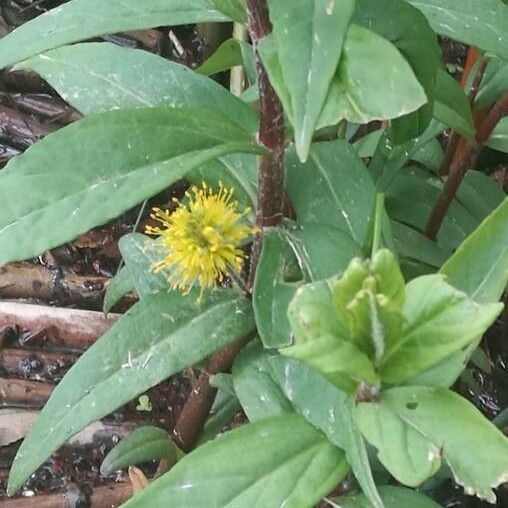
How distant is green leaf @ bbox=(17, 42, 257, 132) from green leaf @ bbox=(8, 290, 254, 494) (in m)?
0.16

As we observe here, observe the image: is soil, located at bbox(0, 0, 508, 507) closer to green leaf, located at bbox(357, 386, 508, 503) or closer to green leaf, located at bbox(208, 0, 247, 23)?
green leaf, located at bbox(357, 386, 508, 503)

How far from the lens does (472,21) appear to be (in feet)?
2.37

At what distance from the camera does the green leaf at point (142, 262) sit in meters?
0.85

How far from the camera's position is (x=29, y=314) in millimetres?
1227

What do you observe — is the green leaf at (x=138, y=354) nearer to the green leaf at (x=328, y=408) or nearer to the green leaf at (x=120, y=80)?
the green leaf at (x=328, y=408)

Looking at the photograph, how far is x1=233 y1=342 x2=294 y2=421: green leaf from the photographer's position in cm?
74

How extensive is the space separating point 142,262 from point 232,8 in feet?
1.04

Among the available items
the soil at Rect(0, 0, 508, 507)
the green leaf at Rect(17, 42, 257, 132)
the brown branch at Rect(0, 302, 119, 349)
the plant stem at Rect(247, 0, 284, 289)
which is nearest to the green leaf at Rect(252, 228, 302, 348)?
the plant stem at Rect(247, 0, 284, 289)

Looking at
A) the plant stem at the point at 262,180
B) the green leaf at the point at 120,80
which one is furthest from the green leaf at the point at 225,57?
the plant stem at the point at 262,180

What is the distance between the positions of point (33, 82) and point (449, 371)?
3.41 feet

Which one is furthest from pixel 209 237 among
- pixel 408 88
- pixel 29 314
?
pixel 29 314

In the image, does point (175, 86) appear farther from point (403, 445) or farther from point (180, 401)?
point (180, 401)

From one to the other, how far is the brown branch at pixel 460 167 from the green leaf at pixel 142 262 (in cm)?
29

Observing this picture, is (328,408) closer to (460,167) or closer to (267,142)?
(267,142)
